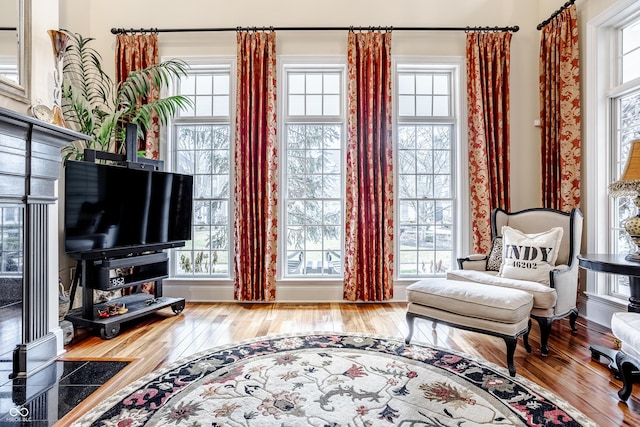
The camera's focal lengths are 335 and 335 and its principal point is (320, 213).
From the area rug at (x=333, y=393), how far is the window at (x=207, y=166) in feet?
5.81

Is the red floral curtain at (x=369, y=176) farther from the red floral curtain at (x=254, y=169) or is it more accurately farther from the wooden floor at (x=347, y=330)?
the red floral curtain at (x=254, y=169)

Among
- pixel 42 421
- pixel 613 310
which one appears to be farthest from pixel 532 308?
pixel 42 421

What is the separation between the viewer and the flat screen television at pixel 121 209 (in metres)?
2.77

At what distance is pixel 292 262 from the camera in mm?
4078

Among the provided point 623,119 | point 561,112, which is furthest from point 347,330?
point 623,119

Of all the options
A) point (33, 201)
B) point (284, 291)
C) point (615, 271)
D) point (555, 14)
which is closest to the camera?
point (615, 271)

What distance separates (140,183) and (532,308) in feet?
11.7

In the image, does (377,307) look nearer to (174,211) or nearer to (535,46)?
(174,211)

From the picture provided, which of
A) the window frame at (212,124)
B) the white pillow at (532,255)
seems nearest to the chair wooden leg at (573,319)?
the white pillow at (532,255)

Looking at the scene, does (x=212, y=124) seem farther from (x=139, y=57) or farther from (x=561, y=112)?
(x=561, y=112)

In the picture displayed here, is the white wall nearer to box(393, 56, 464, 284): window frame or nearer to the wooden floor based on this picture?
box(393, 56, 464, 284): window frame

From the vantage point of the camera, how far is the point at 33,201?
224 centimetres

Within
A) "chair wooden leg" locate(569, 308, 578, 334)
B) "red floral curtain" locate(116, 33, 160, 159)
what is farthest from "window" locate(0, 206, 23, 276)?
"chair wooden leg" locate(569, 308, 578, 334)

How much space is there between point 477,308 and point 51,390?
2.73 metres
